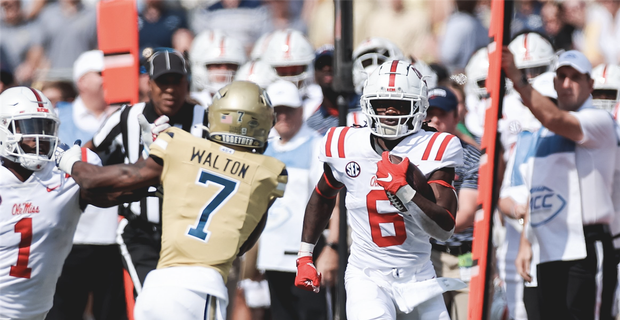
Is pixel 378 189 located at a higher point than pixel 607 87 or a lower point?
lower

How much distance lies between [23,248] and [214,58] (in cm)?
377

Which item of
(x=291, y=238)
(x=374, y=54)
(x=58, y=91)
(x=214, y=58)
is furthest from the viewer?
(x=214, y=58)

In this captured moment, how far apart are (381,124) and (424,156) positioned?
259 millimetres

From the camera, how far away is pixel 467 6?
32.7 ft

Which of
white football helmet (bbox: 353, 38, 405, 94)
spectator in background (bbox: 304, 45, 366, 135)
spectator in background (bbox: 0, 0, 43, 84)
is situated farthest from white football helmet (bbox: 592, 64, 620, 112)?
spectator in background (bbox: 0, 0, 43, 84)

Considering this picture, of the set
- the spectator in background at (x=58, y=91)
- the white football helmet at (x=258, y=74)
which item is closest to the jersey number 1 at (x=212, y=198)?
the white football helmet at (x=258, y=74)

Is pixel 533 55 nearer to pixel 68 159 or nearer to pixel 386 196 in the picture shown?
pixel 386 196

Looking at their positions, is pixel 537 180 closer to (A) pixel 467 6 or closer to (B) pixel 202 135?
(B) pixel 202 135

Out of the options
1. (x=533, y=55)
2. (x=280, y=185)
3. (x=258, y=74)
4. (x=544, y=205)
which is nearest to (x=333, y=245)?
(x=544, y=205)

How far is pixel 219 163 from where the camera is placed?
15.0 ft

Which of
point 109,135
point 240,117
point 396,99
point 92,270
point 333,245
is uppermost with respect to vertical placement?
point 396,99

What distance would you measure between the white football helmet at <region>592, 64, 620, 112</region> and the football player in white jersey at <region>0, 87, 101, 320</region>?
3.94 m

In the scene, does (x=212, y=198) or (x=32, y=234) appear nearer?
(x=212, y=198)

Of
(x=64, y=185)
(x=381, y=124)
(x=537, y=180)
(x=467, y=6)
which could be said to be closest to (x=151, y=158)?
(x=64, y=185)
